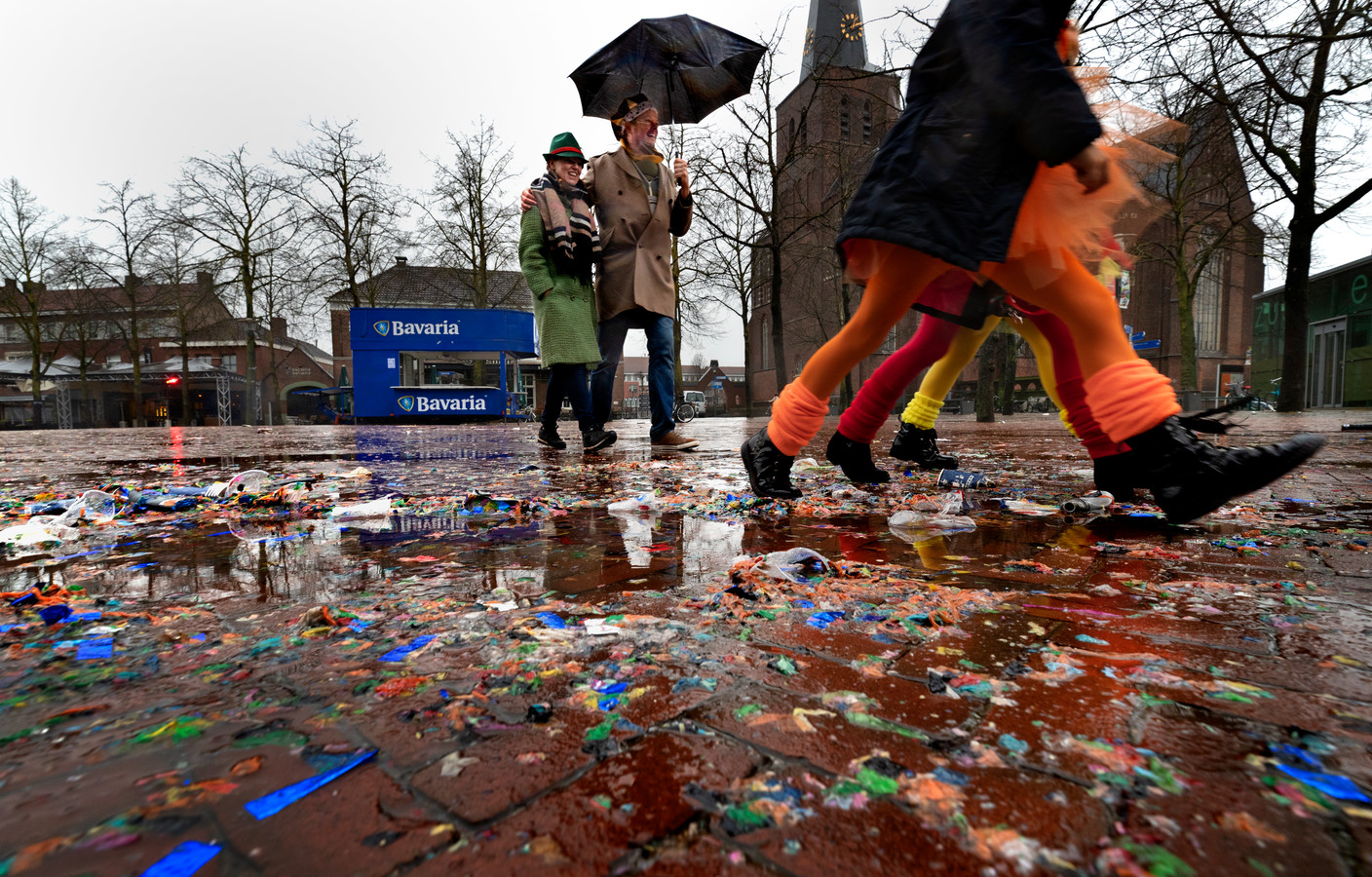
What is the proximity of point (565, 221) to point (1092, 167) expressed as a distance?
354 centimetres

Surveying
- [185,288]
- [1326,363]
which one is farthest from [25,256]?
[1326,363]

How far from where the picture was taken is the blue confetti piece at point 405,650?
3.29 feet

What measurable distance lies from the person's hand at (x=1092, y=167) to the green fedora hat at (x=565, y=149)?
3630 millimetres

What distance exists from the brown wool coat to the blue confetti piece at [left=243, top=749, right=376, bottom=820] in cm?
433

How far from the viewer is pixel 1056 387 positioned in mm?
2689

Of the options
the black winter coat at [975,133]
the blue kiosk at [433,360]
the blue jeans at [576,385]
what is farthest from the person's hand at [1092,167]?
the blue kiosk at [433,360]

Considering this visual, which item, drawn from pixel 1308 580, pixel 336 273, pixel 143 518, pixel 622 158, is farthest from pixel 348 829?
pixel 336 273

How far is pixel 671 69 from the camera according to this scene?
620 centimetres

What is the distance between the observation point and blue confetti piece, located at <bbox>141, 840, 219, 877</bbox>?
552 millimetres

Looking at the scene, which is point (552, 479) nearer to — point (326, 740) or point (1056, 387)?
point (1056, 387)

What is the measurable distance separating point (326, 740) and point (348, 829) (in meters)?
0.18

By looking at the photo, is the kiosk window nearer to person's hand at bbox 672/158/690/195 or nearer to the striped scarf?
the striped scarf

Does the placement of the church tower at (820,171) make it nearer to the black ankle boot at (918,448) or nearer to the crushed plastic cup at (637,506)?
the black ankle boot at (918,448)

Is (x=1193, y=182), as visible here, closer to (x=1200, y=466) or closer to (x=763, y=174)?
(x=763, y=174)
